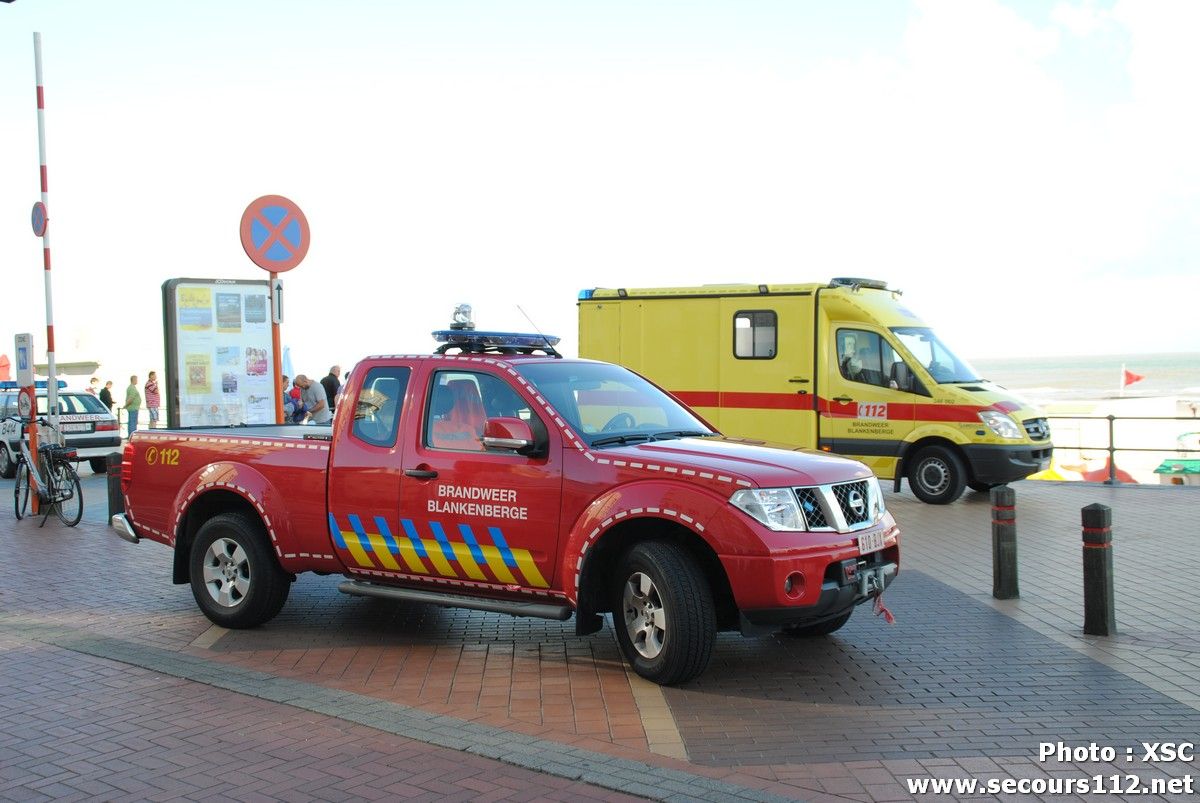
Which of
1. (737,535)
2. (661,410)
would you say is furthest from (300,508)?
(737,535)

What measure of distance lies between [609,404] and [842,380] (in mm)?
8256

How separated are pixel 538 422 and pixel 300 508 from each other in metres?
1.94

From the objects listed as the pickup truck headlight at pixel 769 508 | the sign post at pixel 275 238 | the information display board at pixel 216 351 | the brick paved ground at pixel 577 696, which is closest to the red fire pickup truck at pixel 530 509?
the pickup truck headlight at pixel 769 508

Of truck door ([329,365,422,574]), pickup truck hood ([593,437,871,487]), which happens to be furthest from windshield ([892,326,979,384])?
truck door ([329,365,422,574])

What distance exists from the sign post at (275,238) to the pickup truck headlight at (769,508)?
257 inches

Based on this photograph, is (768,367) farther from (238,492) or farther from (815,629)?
(238,492)

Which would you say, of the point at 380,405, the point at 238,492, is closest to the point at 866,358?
the point at 380,405

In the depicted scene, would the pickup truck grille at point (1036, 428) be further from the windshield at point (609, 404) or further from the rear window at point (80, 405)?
the rear window at point (80, 405)

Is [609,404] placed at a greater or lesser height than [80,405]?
greater

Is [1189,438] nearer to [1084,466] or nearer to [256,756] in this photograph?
[1084,466]

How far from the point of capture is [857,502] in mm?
6688

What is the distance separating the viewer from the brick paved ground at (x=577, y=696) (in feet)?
16.8

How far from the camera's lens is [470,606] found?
705 centimetres

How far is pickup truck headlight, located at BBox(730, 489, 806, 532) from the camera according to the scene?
620 cm
